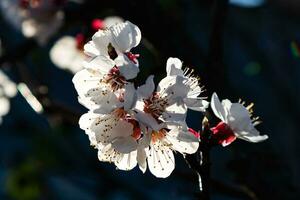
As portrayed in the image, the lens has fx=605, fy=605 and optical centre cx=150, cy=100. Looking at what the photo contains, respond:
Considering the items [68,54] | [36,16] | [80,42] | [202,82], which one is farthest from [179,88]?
[68,54]

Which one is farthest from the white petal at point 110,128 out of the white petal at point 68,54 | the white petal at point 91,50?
the white petal at point 68,54

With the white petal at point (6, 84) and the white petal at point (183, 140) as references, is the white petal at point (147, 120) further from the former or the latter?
the white petal at point (6, 84)

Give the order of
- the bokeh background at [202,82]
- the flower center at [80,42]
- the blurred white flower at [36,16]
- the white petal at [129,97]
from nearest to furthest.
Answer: the white petal at [129,97] → the bokeh background at [202,82] → the blurred white flower at [36,16] → the flower center at [80,42]

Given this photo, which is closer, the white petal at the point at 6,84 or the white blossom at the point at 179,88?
the white blossom at the point at 179,88

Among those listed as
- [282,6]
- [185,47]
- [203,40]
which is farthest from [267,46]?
[185,47]

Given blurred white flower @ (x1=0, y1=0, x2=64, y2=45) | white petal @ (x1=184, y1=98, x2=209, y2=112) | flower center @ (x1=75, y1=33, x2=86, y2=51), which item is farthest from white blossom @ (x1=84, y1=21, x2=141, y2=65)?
flower center @ (x1=75, y1=33, x2=86, y2=51)

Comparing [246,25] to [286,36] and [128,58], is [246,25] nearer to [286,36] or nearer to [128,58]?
[286,36]
